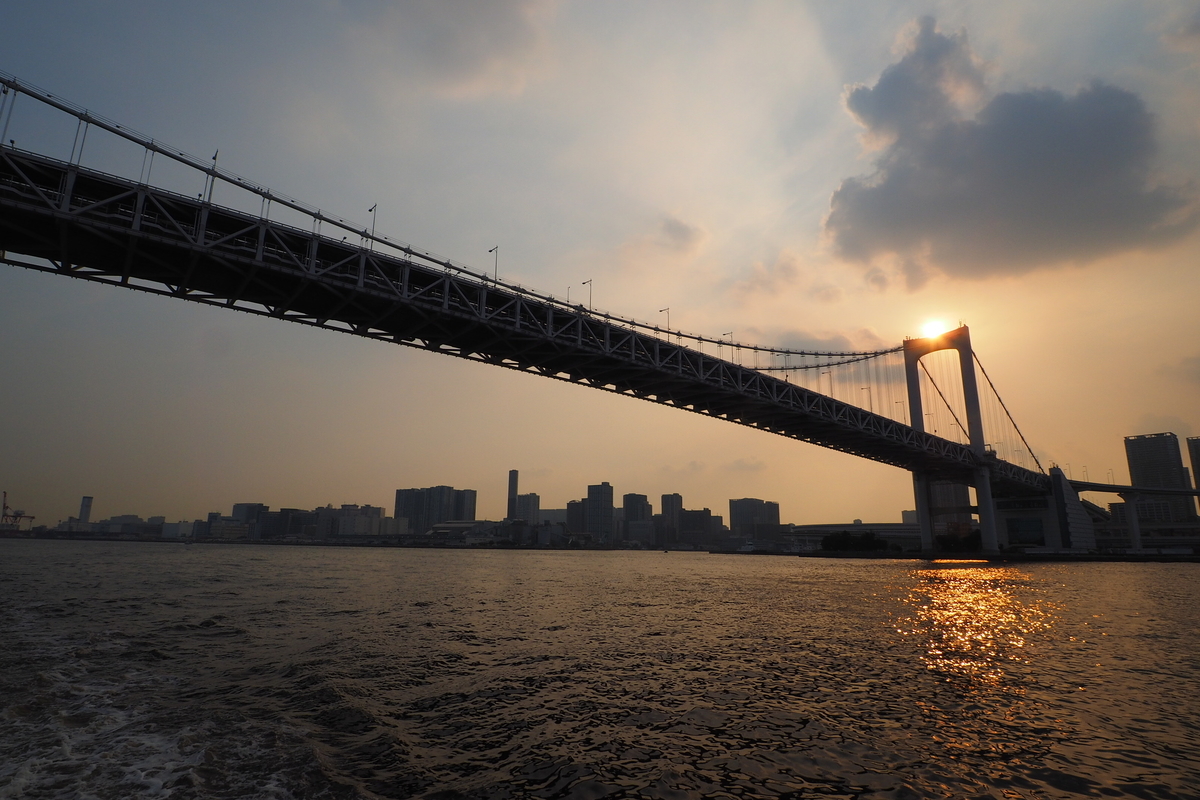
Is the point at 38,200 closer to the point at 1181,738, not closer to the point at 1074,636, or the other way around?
the point at 1181,738

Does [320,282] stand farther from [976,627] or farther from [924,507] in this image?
[924,507]

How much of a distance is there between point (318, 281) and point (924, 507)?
8371cm

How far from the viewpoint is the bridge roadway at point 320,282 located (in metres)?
24.3

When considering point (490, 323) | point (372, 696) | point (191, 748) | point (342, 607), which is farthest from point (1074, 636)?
point (490, 323)

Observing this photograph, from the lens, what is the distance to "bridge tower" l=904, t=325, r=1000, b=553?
7500cm

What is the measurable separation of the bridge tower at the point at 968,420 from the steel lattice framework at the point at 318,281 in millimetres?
34924

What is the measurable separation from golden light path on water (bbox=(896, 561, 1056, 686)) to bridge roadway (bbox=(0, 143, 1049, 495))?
25.4 metres

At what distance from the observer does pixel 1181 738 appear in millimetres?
8398

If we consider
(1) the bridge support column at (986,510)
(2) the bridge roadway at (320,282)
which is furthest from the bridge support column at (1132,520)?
(2) the bridge roadway at (320,282)

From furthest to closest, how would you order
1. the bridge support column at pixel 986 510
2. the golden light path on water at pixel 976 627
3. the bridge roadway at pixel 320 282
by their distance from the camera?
1. the bridge support column at pixel 986 510
2. the bridge roadway at pixel 320 282
3. the golden light path on water at pixel 976 627

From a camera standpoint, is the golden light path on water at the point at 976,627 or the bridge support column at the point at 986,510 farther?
the bridge support column at the point at 986,510

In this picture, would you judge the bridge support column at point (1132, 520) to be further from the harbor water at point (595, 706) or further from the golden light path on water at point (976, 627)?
the harbor water at point (595, 706)

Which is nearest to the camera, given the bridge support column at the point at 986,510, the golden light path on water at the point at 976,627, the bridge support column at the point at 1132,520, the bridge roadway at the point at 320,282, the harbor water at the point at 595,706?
the harbor water at the point at 595,706

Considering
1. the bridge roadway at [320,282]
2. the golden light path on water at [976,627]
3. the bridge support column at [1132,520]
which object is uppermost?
the bridge roadway at [320,282]
